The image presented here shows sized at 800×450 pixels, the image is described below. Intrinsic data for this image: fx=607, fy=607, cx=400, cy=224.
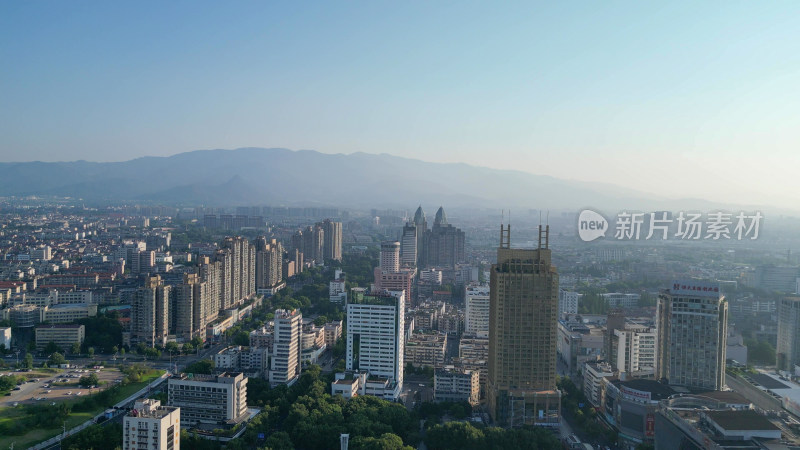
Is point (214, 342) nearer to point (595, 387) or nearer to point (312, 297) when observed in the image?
point (312, 297)

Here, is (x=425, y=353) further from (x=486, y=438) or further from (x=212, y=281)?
(x=212, y=281)

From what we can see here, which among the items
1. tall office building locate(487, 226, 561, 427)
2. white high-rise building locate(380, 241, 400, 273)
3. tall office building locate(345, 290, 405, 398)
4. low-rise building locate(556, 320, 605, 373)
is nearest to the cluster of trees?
tall office building locate(487, 226, 561, 427)

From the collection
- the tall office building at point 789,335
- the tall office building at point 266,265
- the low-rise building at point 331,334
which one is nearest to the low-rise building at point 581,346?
the tall office building at point 789,335

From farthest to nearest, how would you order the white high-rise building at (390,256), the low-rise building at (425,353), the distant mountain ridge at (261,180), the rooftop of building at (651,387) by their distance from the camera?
the distant mountain ridge at (261,180), the white high-rise building at (390,256), the low-rise building at (425,353), the rooftop of building at (651,387)

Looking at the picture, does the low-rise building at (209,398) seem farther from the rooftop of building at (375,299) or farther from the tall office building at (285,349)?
the rooftop of building at (375,299)

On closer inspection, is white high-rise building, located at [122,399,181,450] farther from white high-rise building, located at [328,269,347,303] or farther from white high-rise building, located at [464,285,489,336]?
white high-rise building, located at [328,269,347,303]
